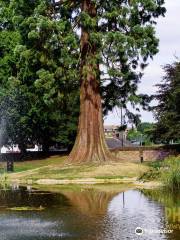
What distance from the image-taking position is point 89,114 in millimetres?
37688

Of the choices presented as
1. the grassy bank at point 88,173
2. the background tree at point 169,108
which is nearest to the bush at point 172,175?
the grassy bank at point 88,173

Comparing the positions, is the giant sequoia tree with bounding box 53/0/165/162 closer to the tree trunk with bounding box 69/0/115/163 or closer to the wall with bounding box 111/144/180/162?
the tree trunk with bounding box 69/0/115/163

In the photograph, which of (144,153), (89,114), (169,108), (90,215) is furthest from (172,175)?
(144,153)

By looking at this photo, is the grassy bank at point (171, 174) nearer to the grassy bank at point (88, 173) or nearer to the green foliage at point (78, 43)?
the grassy bank at point (88, 173)

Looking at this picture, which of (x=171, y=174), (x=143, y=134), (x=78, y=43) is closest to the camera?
(x=171, y=174)

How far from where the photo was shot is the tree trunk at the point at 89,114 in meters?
36.6

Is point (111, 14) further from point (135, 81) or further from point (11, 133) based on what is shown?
point (11, 133)

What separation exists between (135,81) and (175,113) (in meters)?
11.4

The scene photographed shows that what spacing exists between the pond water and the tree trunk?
12020 mm

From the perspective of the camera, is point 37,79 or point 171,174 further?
point 37,79

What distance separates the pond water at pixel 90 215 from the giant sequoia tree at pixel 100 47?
12433mm

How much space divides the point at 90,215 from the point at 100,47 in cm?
1976

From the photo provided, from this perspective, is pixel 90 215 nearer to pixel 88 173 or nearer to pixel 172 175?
pixel 172 175

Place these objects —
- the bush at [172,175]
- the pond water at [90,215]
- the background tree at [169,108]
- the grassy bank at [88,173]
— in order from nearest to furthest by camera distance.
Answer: the pond water at [90,215]
the bush at [172,175]
the grassy bank at [88,173]
the background tree at [169,108]
